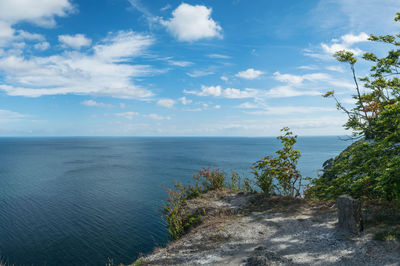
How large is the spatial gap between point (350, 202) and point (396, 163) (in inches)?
72.3

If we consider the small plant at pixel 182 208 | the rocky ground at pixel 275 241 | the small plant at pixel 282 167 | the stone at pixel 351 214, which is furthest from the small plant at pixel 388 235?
the small plant at pixel 182 208

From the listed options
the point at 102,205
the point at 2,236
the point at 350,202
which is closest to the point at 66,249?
the point at 2,236

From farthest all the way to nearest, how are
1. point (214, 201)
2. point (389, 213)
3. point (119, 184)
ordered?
1. point (119, 184)
2. point (214, 201)
3. point (389, 213)

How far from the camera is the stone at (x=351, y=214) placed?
705cm

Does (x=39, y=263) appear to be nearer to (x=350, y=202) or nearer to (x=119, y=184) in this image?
(x=350, y=202)

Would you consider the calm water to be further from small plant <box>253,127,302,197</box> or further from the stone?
the stone

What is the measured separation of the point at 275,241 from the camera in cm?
748

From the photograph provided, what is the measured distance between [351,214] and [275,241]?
2452 mm

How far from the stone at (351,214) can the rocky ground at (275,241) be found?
Answer: 21 cm

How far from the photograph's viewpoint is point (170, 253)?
7.83m

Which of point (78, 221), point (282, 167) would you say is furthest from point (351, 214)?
point (78, 221)

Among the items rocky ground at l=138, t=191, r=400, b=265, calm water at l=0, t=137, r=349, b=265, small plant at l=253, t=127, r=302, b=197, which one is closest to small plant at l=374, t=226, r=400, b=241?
rocky ground at l=138, t=191, r=400, b=265

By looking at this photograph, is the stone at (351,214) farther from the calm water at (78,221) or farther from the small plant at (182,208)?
the calm water at (78,221)

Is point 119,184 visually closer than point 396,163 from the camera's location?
No
